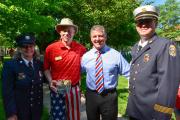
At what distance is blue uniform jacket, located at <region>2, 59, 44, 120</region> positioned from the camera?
4.93 m

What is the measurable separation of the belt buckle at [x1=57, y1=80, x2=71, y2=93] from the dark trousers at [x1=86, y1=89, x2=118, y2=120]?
0.33 m

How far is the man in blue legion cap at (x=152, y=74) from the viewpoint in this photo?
11.6 ft

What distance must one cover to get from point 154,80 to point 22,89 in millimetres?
1980

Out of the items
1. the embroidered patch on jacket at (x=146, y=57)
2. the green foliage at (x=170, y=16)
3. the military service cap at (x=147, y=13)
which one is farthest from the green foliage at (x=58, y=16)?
the green foliage at (x=170, y=16)

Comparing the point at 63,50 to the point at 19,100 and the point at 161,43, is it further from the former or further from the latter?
the point at 161,43

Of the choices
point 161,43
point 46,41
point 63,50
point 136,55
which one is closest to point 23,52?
point 63,50

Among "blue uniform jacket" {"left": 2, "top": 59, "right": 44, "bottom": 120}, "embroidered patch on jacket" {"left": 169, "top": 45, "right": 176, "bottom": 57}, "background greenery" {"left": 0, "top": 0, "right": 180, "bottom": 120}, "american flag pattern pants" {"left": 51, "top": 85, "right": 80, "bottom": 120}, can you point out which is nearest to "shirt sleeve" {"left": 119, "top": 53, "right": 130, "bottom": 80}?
"american flag pattern pants" {"left": 51, "top": 85, "right": 80, "bottom": 120}

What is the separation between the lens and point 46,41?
33938 millimetres

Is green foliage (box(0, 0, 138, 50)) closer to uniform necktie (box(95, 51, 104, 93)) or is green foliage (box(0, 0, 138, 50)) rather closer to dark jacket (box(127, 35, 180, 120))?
uniform necktie (box(95, 51, 104, 93))

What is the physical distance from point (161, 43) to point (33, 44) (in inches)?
76.5

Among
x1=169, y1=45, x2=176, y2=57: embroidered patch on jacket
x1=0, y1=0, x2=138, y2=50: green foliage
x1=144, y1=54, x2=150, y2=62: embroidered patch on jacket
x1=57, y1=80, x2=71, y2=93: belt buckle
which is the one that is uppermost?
x1=0, y1=0, x2=138, y2=50: green foliage

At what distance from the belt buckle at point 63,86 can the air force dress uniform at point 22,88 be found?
56 cm

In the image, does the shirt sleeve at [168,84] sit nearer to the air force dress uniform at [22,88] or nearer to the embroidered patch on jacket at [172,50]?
the embroidered patch on jacket at [172,50]

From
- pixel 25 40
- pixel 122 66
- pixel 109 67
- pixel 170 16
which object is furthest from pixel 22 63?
pixel 170 16
